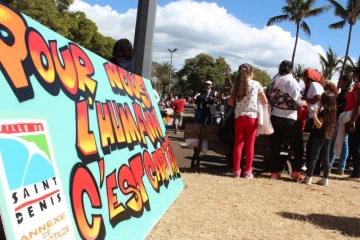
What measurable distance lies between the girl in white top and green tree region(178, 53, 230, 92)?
7358 centimetres

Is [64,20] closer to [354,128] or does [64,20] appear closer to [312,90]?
[312,90]

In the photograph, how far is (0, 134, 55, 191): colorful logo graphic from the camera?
4.87 feet

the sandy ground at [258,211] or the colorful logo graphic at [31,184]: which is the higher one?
the colorful logo graphic at [31,184]

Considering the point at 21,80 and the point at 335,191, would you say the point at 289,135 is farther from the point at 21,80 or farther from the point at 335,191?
the point at 21,80

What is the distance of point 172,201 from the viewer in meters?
3.96

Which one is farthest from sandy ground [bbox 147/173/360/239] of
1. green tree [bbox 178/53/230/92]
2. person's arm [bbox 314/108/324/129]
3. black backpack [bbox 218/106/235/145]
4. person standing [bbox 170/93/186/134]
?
green tree [bbox 178/53/230/92]

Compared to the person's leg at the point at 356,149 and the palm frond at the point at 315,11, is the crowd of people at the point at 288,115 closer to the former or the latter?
the person's leg at the point at 356,149

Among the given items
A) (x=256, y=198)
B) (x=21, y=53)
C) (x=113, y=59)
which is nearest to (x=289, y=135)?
(x=256, y=198)

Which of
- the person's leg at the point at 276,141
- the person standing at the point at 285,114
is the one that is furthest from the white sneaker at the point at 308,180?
the person's leg at the point at 276,141

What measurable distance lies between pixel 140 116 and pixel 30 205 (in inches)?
88.3

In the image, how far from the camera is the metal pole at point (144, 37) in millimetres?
4918

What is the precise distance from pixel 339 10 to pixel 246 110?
30.7m

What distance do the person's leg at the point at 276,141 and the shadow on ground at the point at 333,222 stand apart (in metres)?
1.95

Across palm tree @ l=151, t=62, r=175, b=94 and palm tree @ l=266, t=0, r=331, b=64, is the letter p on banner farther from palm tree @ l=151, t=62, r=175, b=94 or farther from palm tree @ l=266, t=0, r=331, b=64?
palm tree @ l=151, t=62, r=175, b=94
